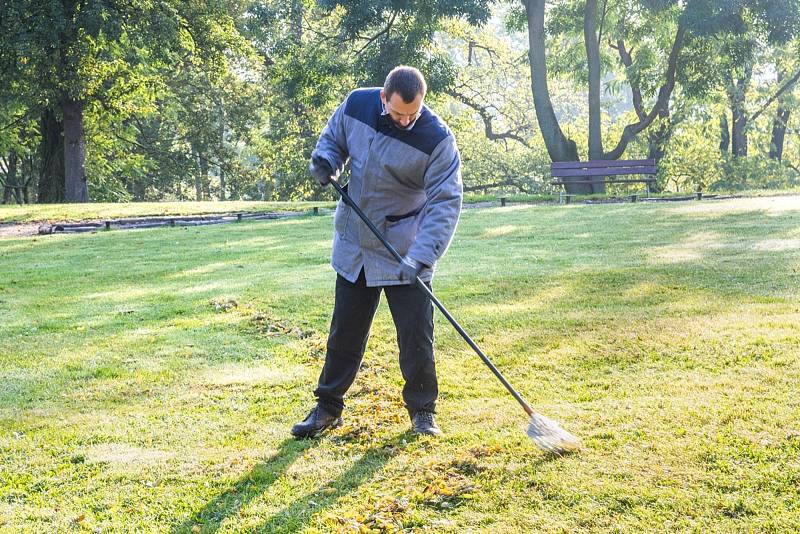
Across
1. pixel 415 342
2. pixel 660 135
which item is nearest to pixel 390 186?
pixel 415 342

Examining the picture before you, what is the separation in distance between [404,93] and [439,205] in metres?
0.59

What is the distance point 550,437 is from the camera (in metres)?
3.99

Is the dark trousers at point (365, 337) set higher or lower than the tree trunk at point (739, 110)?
lower

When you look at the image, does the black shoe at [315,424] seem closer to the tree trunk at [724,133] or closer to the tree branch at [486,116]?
the tree branch at [486,116]

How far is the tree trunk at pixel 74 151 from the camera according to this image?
22422mm

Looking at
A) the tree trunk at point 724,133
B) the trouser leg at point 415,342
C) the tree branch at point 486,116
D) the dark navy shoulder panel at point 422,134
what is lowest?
the trouser leg at point 415,342

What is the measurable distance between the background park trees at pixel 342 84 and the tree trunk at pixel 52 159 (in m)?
0.06

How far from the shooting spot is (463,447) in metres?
4.14

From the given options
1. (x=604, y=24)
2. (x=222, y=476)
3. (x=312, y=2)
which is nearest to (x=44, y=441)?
(x=222, y=476)

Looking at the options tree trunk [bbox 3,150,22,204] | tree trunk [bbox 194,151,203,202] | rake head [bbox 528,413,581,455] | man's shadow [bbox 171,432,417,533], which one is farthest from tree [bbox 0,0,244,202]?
rake head [bbox 528,413,581,455]

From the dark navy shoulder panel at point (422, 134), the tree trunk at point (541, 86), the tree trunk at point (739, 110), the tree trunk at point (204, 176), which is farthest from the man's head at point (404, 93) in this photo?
the tree trunk at point (204, 176)

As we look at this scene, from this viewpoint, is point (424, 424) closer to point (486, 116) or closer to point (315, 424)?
point (315, 424)

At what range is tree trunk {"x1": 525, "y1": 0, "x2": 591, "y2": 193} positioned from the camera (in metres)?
21.5

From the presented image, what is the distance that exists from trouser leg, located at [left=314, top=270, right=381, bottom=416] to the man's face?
0.84m
